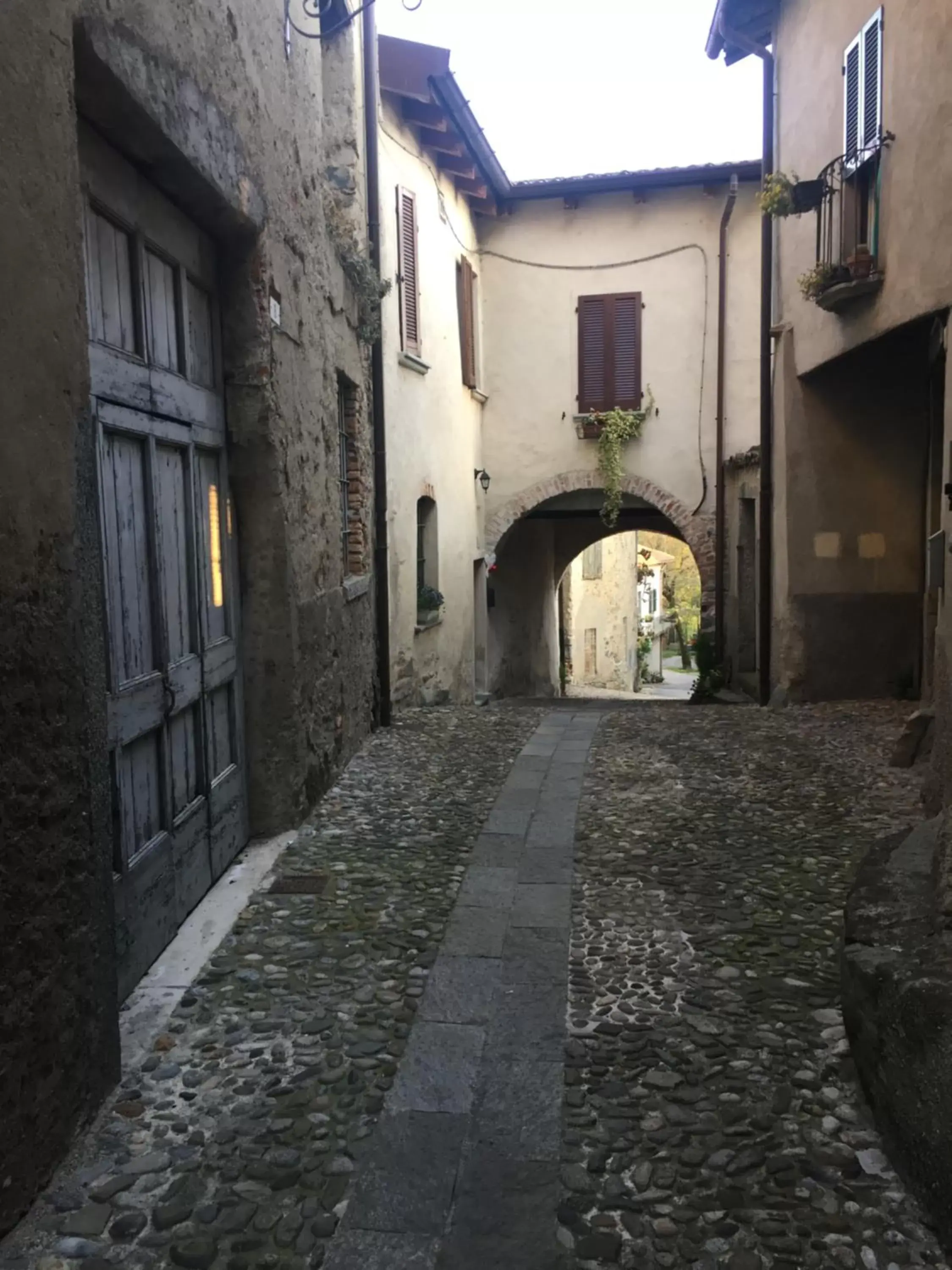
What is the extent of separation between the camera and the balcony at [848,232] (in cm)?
695

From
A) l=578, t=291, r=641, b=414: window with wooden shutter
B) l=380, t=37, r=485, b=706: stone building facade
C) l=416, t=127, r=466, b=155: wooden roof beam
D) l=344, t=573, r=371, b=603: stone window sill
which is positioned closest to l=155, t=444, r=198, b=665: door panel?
l=344, t=573, r=371, b=603: stone window sill

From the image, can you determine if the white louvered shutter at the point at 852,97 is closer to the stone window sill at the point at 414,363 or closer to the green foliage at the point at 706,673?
the stone window sill at the point at 414,363

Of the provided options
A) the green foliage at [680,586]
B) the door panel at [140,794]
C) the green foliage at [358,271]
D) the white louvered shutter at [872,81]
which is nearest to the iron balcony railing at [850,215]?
the white louvered shutter at [872,81]

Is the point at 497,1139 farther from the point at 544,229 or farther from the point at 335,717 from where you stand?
the point at 544,229

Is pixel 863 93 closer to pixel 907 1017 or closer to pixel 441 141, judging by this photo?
pixel 441 141

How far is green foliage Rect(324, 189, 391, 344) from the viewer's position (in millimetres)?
6680

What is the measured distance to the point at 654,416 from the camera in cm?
1345

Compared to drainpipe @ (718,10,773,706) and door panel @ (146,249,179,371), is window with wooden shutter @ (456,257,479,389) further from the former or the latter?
door panel @ (146,249,179,371)

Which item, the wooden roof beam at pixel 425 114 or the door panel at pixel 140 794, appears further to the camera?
the wooden roof beam at pixel 425 114

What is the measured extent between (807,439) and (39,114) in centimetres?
790

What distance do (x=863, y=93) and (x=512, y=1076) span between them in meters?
7.11

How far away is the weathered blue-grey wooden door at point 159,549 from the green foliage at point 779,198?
5.14 metres

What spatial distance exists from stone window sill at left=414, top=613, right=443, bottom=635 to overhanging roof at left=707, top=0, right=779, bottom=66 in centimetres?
634

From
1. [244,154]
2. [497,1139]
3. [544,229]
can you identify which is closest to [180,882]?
[497,1139]
